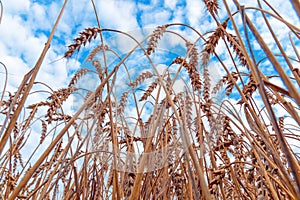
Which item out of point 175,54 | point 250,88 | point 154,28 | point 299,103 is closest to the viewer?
point 299,103

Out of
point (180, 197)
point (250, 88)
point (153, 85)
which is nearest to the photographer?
point (250, 88)

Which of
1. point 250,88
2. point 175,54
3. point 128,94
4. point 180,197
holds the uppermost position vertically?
point 175,54

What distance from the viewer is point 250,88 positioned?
890 millimetres

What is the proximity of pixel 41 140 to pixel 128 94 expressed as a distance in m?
0.59

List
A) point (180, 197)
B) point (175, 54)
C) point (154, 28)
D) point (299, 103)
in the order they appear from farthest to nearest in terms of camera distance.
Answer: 1. point (175, 54)
2. point (154, 28)
3. point (180, 197)
4. point (299, 103)

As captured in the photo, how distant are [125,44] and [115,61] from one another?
14 centimetres

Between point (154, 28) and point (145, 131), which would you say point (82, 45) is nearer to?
point (154, 28)

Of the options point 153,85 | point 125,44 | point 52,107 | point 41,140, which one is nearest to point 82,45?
point 125,44

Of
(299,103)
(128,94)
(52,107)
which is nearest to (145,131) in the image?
(128,94)

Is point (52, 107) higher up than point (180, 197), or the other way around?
point (52, 107)

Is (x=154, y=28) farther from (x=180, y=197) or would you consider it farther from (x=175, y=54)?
(x=180, y=197)

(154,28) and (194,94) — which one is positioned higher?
(154,28)

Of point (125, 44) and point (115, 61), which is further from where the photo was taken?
point (115, 61)

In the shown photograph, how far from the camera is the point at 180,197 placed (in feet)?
3.30
